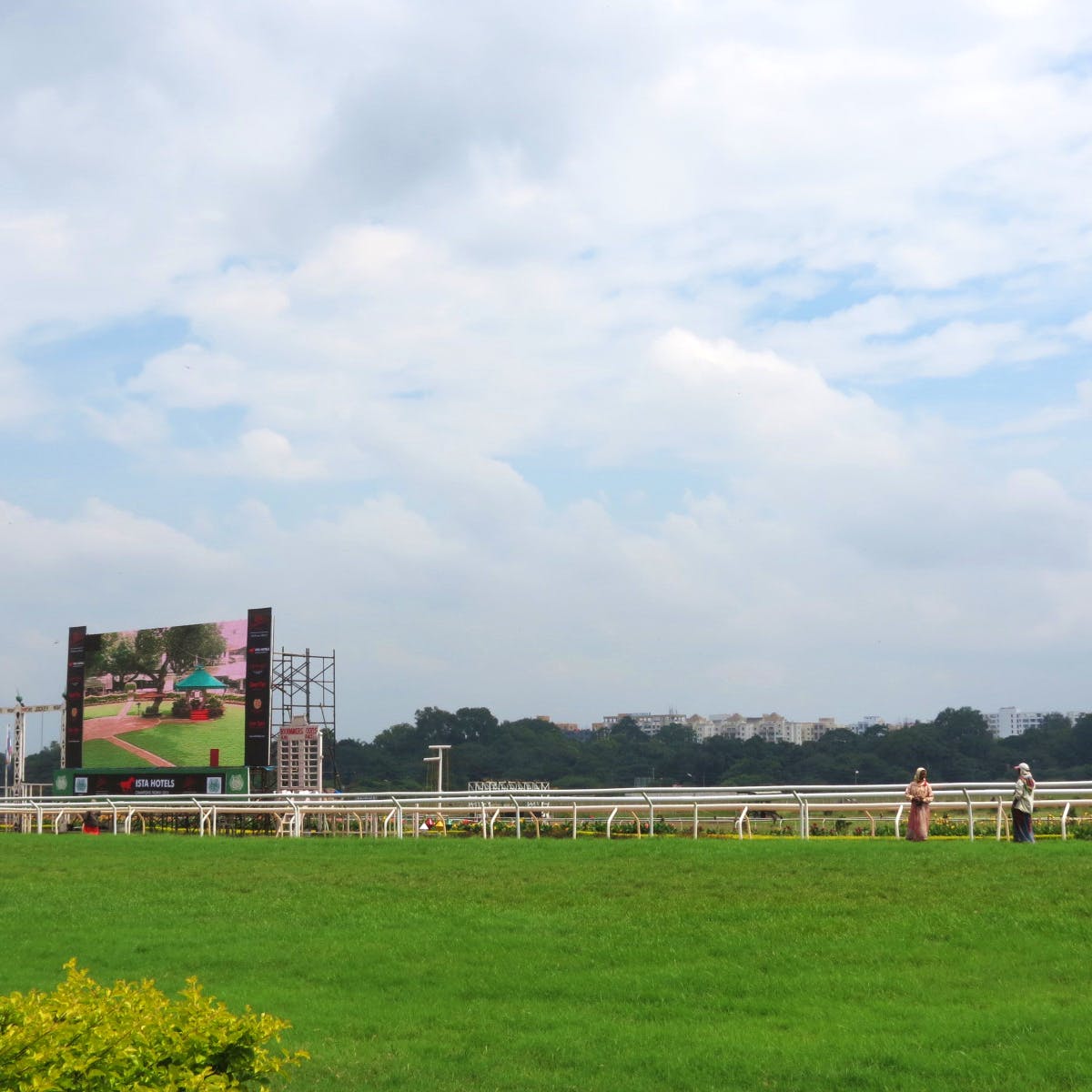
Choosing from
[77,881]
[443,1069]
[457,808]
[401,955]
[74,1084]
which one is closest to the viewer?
[74,1084]

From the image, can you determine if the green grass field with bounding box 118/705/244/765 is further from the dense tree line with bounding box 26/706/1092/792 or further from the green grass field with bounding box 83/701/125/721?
the dense tree line with bounding box 26/706/1092/792

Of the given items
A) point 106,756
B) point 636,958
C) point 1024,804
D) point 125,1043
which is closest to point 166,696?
point 106,756

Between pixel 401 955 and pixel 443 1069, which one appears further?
pixel 401 955

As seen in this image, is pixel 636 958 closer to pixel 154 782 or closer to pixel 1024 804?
pixel 1024 804

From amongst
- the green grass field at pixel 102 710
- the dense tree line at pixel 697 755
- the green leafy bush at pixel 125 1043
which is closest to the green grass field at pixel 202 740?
the green grass field at pixel 102 710

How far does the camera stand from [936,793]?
1841cm

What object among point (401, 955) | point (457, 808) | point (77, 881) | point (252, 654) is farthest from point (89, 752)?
point (401, 955)

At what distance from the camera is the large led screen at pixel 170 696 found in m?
42.0

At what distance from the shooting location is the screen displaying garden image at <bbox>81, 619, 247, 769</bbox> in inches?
1661

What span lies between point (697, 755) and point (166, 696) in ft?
235

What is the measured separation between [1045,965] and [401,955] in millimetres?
4884

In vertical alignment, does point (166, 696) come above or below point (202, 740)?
above

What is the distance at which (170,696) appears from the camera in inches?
1706

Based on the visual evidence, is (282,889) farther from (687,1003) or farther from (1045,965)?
(1045,965)
